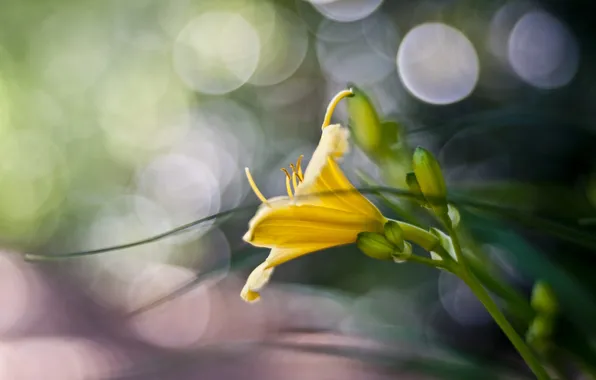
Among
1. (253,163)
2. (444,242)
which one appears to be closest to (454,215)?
(444,242)

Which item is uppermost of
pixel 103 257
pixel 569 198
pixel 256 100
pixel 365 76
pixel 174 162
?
pixel 569 198

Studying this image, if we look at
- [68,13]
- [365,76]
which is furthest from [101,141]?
[365,76]

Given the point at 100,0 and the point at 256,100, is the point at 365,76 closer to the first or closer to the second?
the point at 256,100

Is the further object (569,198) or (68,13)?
(68,13)

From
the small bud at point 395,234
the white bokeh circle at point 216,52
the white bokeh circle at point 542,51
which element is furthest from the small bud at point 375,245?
the white bokeh circle at point 216,52

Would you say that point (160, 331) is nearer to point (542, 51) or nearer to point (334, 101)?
point (542, 51)
